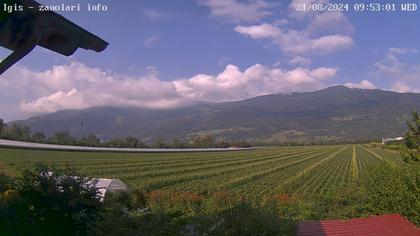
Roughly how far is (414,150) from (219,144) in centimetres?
12067

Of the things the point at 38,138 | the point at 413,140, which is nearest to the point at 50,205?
the point at 413,140

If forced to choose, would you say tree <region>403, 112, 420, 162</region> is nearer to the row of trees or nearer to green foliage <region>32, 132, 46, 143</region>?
the row of trees

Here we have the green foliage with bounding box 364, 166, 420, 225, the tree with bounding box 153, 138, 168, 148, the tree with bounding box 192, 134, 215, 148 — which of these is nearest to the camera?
the green foliage with bounding box 364, 166, 420, 225

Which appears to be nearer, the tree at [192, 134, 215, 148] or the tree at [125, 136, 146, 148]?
the tree at [125, 136, 146, 148]

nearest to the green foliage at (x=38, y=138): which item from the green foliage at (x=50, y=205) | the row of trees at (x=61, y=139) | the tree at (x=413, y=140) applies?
the row of trees at (x=61, y=139)

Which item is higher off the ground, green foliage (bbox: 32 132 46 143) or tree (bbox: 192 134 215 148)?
green foliage (bbox: 32 132 46 143)

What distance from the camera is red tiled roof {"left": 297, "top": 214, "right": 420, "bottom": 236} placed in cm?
1134

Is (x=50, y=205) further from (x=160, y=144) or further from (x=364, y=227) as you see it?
(x=160, y=144)

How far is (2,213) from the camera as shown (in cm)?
750

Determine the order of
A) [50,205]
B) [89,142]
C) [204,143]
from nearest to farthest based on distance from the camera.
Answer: [50,205] < [89,142] < [204,143]

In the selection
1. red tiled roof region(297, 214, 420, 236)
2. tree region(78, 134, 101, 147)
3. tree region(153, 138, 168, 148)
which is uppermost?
tree region(78, 134, 101, 147)

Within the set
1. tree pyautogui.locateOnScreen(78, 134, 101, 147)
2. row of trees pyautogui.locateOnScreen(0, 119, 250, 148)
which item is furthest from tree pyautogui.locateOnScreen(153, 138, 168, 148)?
tree pyautogui.locateOnScreen(78, 134, 101, 147)

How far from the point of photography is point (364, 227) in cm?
1238

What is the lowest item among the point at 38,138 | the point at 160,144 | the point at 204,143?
the point at 204,143
